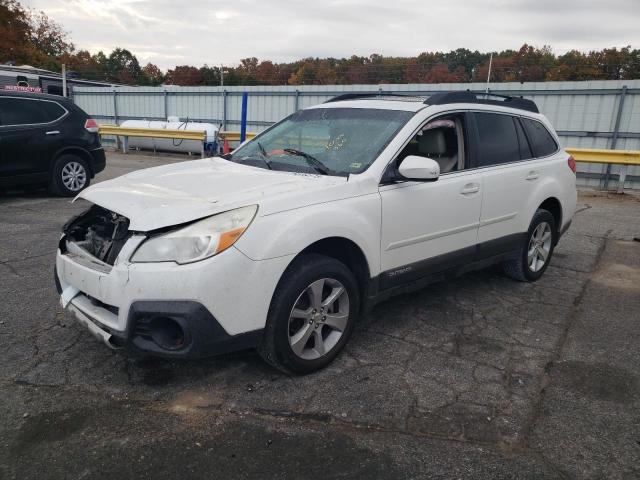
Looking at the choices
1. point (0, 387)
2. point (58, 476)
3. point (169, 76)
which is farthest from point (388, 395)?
point (169, 76)

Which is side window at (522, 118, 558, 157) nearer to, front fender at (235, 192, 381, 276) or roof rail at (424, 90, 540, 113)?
roof rail at (424, 90, 540, 113)

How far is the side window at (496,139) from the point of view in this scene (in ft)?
14.5

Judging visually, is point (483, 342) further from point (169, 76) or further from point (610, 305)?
point (169, 76)

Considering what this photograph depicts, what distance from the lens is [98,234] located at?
3.26 m

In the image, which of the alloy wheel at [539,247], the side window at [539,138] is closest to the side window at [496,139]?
the side window at [539,138]

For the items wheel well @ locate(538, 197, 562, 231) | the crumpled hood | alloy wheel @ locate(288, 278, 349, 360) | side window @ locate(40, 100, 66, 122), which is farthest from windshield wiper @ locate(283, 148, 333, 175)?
side window @ locate(40, 100, 66, 122)

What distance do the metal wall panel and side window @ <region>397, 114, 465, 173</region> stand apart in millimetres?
10178

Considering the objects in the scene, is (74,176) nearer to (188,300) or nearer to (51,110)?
(51,110)

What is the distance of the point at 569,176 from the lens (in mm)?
5438

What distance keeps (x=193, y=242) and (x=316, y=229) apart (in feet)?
2.39

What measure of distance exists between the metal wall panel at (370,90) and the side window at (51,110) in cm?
890

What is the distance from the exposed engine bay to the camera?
118 inches

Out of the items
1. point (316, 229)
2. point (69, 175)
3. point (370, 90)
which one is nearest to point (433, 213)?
point (316, 229)

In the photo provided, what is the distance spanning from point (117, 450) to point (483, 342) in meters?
2.59
